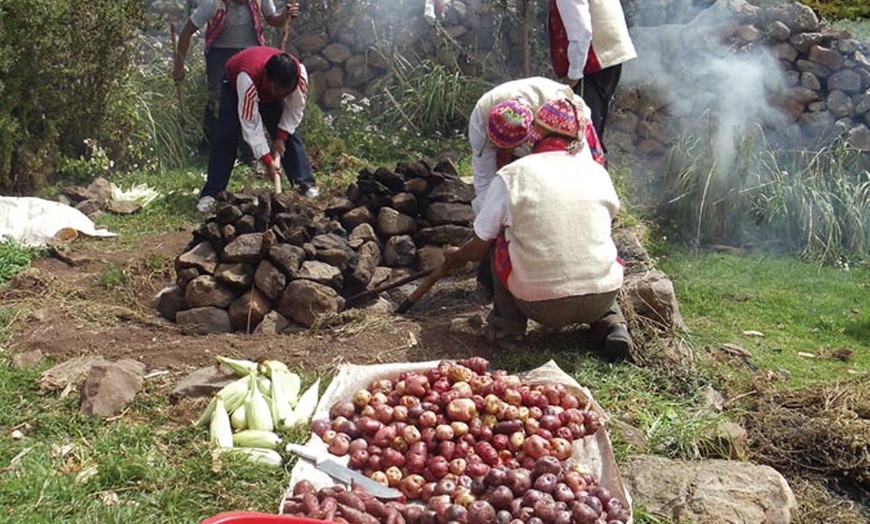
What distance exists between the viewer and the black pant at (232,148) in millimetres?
7887

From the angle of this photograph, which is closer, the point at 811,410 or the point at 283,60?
the point at 811,410

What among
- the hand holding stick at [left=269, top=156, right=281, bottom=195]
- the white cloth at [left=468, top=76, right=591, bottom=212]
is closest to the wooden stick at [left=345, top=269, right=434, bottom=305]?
the white cloth at [left=468, top=76, right=591, bottom=212]

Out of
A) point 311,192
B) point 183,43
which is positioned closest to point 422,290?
point 311,192

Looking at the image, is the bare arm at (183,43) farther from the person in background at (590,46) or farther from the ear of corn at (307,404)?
the ear of corn at (307,404)

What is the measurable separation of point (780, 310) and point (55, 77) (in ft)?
22.2

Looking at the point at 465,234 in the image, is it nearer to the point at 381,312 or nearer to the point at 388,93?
the point at 381,312

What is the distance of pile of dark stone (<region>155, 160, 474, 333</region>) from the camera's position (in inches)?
227

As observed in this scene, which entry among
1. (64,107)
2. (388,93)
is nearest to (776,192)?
(388,93)

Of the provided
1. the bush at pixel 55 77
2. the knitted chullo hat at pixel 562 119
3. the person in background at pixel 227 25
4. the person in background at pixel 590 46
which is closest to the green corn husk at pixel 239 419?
the knitted chullo hat at pixel 562 119

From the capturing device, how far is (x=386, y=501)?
357cm

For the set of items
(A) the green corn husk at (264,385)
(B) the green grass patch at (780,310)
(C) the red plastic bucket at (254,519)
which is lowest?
(B) the green grass patch at (780,310)

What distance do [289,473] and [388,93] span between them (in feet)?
25.3

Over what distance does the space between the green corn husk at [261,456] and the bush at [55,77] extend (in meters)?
5.29

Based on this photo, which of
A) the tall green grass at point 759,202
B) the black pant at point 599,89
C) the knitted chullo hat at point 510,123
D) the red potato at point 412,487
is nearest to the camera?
the red potato at point 412,487
